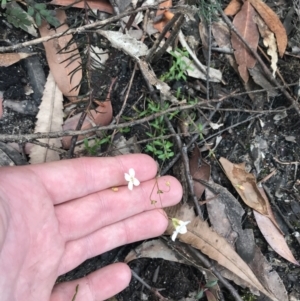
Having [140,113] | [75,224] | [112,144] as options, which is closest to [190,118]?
[140,113]

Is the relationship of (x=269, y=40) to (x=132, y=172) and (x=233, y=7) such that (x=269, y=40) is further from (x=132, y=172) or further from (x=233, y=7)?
(x=132, y=172)

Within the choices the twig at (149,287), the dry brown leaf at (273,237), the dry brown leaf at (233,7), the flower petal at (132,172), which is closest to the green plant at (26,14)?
the flower petal at (132,172)

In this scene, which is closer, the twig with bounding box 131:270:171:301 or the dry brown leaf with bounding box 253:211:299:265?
the twig with bounding box 131:270:171:301

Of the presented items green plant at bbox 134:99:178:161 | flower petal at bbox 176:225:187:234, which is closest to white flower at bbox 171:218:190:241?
flower petal at bbox 176:225:187:234

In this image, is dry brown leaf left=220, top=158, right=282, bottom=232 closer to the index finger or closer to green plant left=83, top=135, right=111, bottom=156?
the index finger

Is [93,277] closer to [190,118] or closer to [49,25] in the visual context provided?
[190,118]

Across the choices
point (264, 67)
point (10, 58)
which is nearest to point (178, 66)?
point (264, 67)
